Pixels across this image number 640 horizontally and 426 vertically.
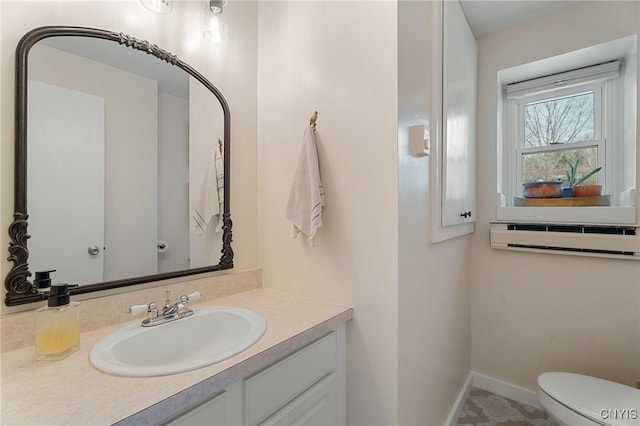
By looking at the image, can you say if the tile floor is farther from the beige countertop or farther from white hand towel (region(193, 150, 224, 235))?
white hand towel (region(193, 150, 224, 235))

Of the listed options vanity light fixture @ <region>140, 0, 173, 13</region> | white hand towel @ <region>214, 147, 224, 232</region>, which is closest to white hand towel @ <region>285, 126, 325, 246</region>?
white hand towel @ <region>214, 147, 224, 232</region>

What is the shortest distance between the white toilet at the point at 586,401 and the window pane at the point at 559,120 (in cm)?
138

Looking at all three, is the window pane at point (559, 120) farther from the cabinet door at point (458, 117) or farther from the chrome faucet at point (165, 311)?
the chrome faucet at point (165, 311)

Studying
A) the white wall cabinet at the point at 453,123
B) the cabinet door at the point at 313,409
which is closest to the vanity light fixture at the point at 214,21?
the white wall cabinet at the point at 453,123

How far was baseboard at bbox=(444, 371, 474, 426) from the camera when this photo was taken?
5.20 feet

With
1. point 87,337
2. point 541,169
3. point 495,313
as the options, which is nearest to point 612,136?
point 541,169

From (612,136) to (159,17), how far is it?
242cm

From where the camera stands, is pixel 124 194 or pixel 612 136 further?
pixel 612 136

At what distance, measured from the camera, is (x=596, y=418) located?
45.8 inches

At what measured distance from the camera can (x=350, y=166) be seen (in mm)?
1187

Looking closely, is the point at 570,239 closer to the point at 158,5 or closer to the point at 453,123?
the point at 453,123

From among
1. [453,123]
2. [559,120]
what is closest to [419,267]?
[453,123]

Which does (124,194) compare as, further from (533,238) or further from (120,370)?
(533,238)

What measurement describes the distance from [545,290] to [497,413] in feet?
2.57
